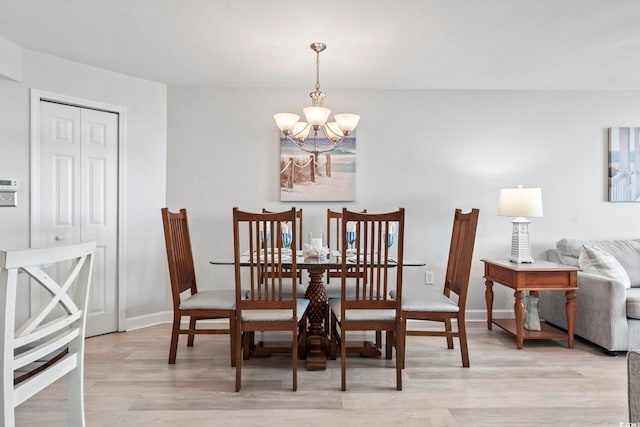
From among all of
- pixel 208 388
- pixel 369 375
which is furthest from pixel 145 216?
pixel 369 375

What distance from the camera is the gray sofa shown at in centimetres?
301

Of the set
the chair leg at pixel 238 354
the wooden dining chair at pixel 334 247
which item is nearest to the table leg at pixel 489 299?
the wooden dining chair at pixel 334 247

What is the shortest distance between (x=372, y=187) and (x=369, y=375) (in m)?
1.90

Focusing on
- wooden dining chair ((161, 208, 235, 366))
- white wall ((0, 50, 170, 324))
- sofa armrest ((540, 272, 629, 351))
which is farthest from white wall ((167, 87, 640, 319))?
wooden dining chair ((161, 208, 235, 366))

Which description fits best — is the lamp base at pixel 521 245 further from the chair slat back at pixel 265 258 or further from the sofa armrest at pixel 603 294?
the chair slat back at pixel 265 258

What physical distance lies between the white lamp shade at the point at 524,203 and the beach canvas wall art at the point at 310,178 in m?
1.37

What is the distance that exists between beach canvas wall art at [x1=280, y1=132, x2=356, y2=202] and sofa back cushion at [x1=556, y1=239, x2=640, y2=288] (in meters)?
1.97

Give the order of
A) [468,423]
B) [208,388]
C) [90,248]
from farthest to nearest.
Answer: [208,388] → [468,423] → [90,248]

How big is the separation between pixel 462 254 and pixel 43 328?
2371mm

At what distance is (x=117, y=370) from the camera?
2.74m

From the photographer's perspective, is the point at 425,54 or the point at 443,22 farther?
the point at 425,54

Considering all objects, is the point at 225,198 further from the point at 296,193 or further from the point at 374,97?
the point at 374,97

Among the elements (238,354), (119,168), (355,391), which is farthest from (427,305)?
(119,168)

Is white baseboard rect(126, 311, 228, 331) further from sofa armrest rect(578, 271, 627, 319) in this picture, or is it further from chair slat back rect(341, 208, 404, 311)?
sofa armrest rect(578, 271, 627, 319)
